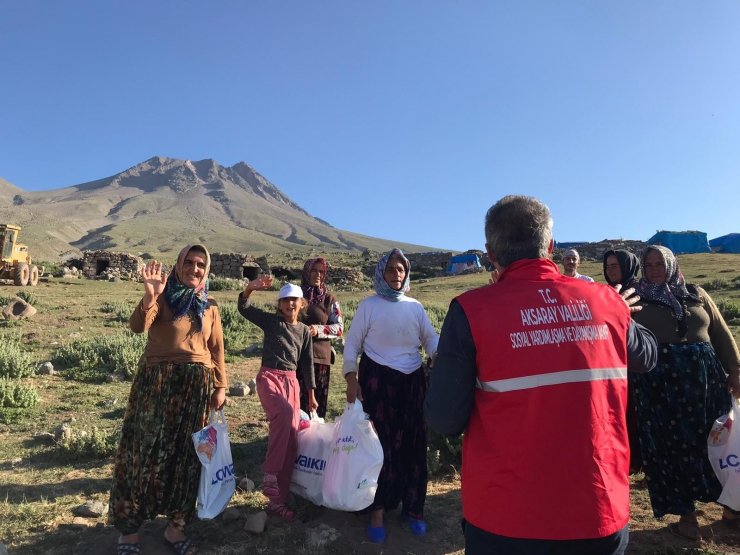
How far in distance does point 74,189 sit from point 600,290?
641 feet

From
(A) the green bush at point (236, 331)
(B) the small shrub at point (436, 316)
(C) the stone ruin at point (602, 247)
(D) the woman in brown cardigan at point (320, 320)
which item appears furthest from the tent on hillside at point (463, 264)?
(D) the woman in brown cardigan at point (320, 320)

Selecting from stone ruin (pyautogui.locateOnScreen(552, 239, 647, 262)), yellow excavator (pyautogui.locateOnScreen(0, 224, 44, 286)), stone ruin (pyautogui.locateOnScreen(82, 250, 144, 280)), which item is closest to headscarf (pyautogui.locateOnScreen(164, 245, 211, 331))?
yellow excavator (pyautogui.locateOnScreen(0, 224, 44, 286))

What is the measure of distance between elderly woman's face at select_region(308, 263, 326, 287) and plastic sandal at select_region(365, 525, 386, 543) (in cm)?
209

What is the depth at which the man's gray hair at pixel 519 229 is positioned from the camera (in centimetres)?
171

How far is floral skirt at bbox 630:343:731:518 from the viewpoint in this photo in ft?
11.0

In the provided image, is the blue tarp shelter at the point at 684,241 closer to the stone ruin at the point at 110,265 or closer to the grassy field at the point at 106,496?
the stone ruin at the point at 110,265

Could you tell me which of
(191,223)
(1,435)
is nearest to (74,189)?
(191,223)

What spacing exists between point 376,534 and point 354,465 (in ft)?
1.89

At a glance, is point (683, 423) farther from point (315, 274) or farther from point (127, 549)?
point (127, 549)

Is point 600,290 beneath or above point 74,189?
beneath

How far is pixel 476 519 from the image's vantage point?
1.60m

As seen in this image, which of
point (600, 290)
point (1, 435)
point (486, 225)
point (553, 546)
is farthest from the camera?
point (1, 435)

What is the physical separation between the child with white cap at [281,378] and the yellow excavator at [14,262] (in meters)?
17.1

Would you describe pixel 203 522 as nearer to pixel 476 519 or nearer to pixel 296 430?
pixel 296 430
